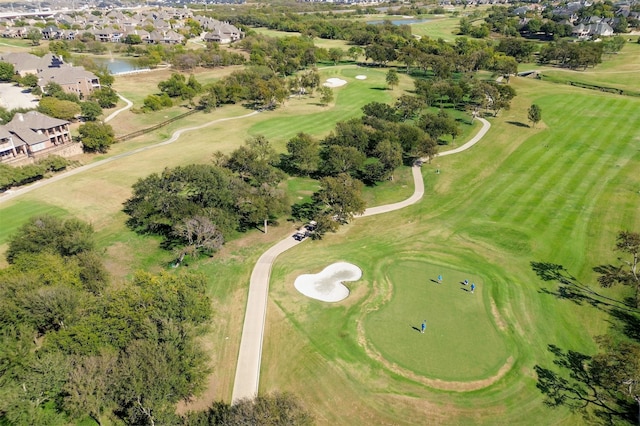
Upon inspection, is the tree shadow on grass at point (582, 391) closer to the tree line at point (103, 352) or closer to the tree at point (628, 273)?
the tree at point (628, 273)

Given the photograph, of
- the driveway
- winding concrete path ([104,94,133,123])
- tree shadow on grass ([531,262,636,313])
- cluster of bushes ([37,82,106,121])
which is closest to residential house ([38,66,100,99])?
the driveway

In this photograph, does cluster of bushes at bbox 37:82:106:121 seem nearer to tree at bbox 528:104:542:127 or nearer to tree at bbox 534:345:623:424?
tree at bbox 534:345:623:424

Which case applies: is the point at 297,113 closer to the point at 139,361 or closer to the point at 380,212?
the point at 380,212

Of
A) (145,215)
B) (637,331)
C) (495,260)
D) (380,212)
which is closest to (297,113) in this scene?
(380,212)

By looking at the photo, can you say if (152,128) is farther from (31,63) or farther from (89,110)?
(31,63)

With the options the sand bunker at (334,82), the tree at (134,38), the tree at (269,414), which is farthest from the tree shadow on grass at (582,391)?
the tree at (134,38)

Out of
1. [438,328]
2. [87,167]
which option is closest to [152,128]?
[87,167]

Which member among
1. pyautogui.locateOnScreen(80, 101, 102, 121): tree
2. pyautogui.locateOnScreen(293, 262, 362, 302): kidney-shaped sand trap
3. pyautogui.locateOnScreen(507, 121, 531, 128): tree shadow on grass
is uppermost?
pyautogui.locateOnScreen(80, 101, 102, 121): tree
